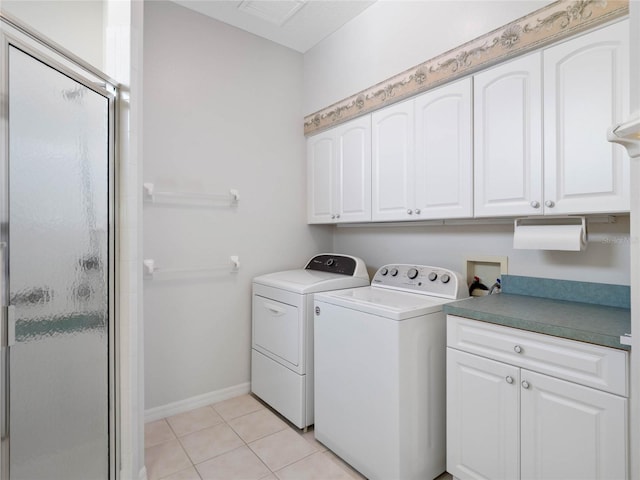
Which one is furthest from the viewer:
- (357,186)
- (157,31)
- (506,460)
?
(357,186)

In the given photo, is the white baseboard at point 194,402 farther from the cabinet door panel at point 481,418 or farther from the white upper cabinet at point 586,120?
the white upper cabinet at point 586,120

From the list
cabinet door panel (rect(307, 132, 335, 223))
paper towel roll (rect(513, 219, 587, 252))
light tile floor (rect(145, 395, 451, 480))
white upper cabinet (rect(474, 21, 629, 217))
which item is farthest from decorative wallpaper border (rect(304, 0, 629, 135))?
light tile floor (rect(145, 395, 451, 480))

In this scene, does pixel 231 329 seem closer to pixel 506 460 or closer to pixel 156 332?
pixel 156 332

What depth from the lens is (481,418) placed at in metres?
1.45

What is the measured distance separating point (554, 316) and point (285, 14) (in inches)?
94.9

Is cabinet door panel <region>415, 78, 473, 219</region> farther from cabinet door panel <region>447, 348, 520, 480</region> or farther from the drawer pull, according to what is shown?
the drawer pull

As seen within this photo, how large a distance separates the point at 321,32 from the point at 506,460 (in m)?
2.82

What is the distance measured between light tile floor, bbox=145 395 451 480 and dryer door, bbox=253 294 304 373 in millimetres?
391

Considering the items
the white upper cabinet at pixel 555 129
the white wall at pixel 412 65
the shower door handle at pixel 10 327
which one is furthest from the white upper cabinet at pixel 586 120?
the shower door handle at pixel 10 327

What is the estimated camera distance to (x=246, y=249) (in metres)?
2.60

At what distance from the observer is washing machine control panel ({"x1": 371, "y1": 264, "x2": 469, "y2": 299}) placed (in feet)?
6.05

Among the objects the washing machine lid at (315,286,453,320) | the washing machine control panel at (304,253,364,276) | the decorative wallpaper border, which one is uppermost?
the decorative wallpaper border

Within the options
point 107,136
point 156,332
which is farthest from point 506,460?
point 107,136

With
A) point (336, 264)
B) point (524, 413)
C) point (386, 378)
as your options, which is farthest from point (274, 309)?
point (524, 413)
